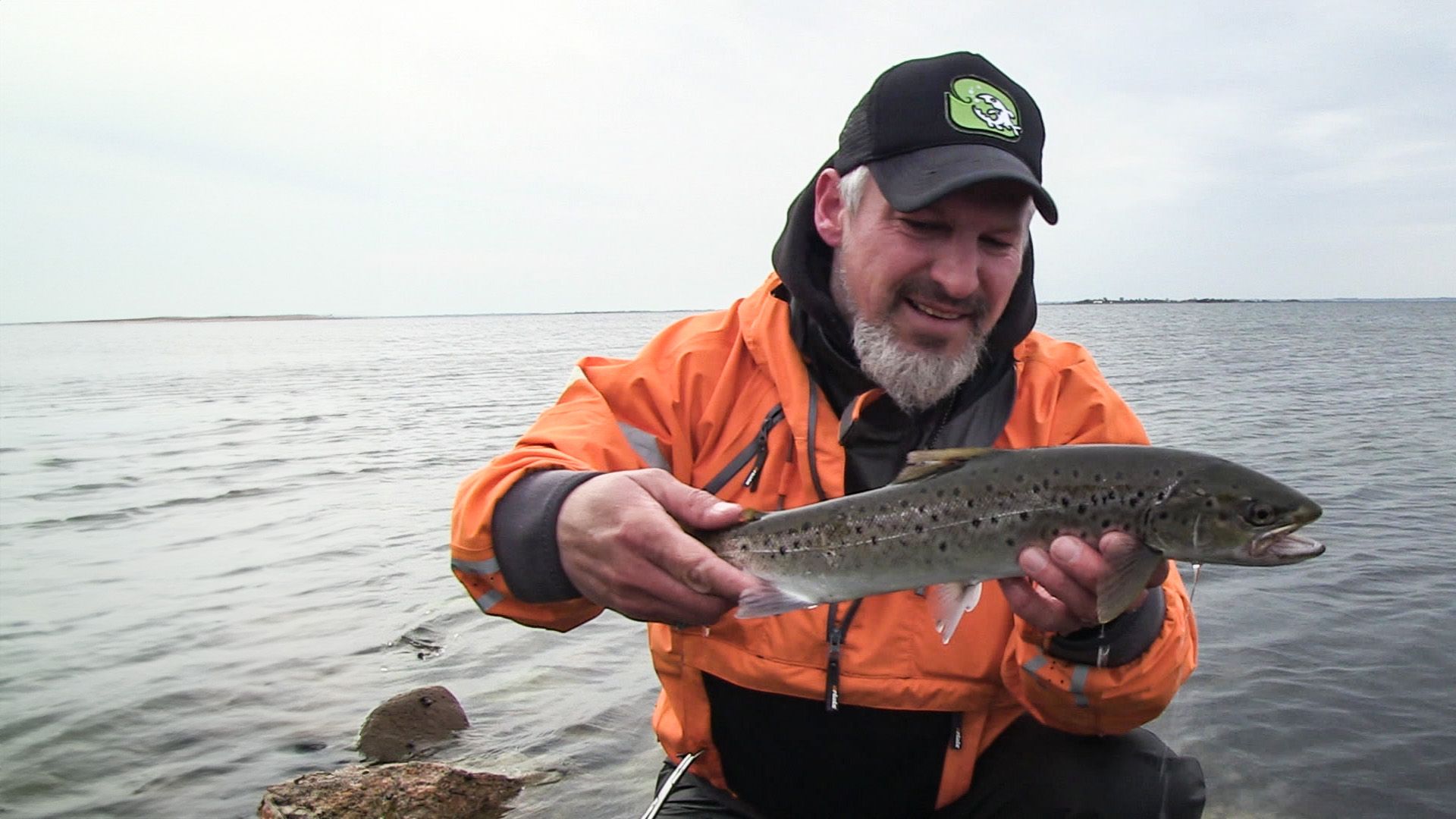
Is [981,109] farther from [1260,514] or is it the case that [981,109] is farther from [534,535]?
[534,535]

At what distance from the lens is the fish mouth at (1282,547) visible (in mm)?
2980

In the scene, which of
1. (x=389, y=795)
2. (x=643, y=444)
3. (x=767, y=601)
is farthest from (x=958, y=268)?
(x=389, y=795)

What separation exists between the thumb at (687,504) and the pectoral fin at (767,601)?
24 cm

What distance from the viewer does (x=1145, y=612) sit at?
3264mm

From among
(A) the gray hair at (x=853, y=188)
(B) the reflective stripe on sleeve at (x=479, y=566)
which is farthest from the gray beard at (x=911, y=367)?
(B) the reflective stripe on sleeve at (x=479, y=566)

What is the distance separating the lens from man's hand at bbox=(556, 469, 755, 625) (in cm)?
288

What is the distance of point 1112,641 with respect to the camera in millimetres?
3219

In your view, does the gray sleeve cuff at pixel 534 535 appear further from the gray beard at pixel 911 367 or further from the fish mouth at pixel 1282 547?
the fish mouth at pixel 1282 547

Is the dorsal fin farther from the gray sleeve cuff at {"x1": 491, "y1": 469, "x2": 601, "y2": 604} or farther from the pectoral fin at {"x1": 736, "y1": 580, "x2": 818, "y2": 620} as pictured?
the gray sleeve cuff at {"x1": 491, "y1": 469, "x2": 601, "y2": 604}

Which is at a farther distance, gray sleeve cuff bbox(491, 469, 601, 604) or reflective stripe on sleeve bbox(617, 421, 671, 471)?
reflective stripe on sleeve bbox(617, 421, 671, 471)

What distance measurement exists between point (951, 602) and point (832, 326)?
1238 mm

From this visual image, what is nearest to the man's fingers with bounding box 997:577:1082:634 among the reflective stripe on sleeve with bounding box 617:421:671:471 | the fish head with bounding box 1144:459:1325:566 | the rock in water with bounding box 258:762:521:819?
the fish head with bounding box 1144:459:1325:566

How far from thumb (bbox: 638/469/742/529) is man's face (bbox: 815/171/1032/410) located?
1045 mm

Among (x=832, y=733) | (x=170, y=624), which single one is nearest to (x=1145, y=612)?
(x=832, y=733)
